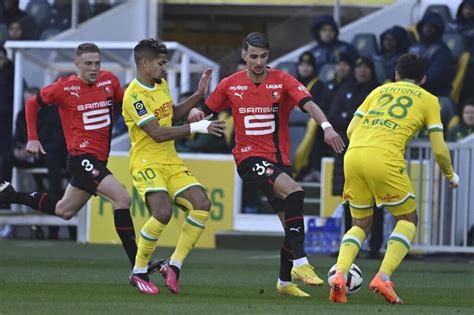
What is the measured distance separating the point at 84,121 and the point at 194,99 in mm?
1576

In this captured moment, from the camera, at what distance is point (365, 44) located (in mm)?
23219

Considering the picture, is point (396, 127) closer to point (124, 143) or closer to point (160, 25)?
point (124, 143)

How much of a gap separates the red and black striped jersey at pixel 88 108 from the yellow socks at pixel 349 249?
10.2 ft

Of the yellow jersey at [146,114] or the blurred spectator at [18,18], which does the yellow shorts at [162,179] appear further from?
the blurred spectator at [18,18]

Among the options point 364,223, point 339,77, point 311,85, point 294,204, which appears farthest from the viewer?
point 311,85

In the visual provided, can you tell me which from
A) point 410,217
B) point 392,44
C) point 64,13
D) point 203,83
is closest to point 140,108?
point 203,83

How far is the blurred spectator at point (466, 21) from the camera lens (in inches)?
878

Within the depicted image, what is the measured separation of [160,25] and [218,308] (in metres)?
15.0

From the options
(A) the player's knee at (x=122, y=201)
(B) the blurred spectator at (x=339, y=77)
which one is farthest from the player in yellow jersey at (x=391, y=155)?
(B) the blurred spectator at (x=339, y=77)

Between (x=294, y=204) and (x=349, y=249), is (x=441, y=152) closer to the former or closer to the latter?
(x=349, y=249)

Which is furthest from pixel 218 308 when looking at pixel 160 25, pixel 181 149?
pixel 160 25

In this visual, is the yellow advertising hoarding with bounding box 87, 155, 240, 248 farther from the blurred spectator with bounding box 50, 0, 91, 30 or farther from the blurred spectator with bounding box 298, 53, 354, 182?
the blurred spectator with bounding box 50, 0, 91, 30

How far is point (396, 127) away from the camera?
12.5m

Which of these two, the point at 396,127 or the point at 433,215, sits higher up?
the point at 396,127
